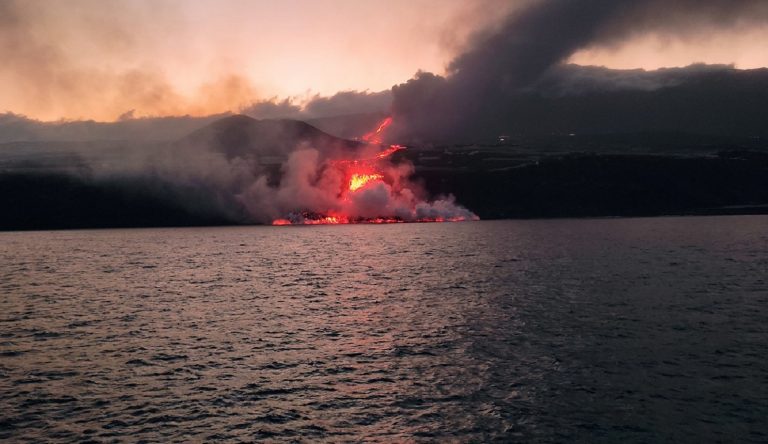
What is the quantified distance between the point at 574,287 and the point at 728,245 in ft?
314

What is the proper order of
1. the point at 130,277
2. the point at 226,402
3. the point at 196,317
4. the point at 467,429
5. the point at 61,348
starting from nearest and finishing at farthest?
1. the point at 467,429
2. the point at 226,402
3. the point at 61,348
4. the point at 196,317
5. the point at 130,277

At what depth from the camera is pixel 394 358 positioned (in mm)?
51125

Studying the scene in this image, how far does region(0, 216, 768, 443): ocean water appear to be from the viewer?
1389 inches

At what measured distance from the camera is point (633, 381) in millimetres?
43000

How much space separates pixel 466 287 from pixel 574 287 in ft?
56.4

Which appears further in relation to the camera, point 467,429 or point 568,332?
point 568,332

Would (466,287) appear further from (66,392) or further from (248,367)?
(66,392)

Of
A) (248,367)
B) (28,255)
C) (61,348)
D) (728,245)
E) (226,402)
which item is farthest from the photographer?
(28,255)

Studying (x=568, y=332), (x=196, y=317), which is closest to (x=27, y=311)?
(x=196, y=317)

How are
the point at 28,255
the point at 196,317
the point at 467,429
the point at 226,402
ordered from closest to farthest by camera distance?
1. the point at 467,429
2. the point at 226,402
3. the point at 196,317
4. the point at 28,255

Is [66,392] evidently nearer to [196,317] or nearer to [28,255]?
[196,317]

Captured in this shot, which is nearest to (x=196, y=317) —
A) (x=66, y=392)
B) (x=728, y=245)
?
(x=66, y=392)

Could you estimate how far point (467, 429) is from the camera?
34.4 meters

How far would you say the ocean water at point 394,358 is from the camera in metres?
35.3
